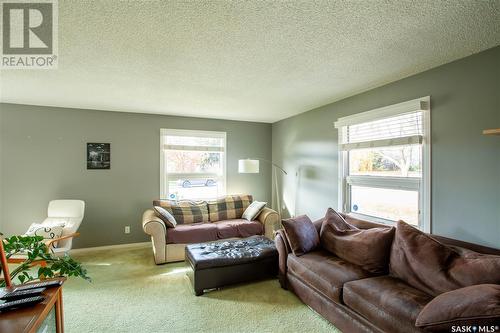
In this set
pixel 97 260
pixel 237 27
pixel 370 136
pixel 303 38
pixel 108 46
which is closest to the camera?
pixel 237 27

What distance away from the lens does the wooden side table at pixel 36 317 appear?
41.1 inches

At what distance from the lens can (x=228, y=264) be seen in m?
2.81

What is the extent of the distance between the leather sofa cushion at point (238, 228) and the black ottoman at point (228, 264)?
2.35 ft

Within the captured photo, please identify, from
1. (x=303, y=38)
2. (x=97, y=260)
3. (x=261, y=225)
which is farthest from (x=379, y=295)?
(x=97, y=260)

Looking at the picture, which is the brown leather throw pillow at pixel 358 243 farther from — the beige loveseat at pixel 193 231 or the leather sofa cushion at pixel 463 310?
the beige loveseat at pixel 193 231

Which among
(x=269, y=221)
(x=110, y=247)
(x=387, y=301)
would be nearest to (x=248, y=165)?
(x=269, y=221)

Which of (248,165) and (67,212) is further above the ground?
(248,165)

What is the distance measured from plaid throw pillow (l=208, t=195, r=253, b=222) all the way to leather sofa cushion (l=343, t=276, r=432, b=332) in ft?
9.02

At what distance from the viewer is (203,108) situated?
4.23 metres

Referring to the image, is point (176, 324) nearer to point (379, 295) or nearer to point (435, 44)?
point (379, 295)

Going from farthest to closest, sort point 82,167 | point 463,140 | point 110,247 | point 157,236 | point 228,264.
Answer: point 110,247
point 82,167
point 157,236
point 228,264
point 463,140

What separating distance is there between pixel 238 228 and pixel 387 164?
7.67ft

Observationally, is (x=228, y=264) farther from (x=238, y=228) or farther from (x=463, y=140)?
(x=463, y=140)

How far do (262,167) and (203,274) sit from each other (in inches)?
125
